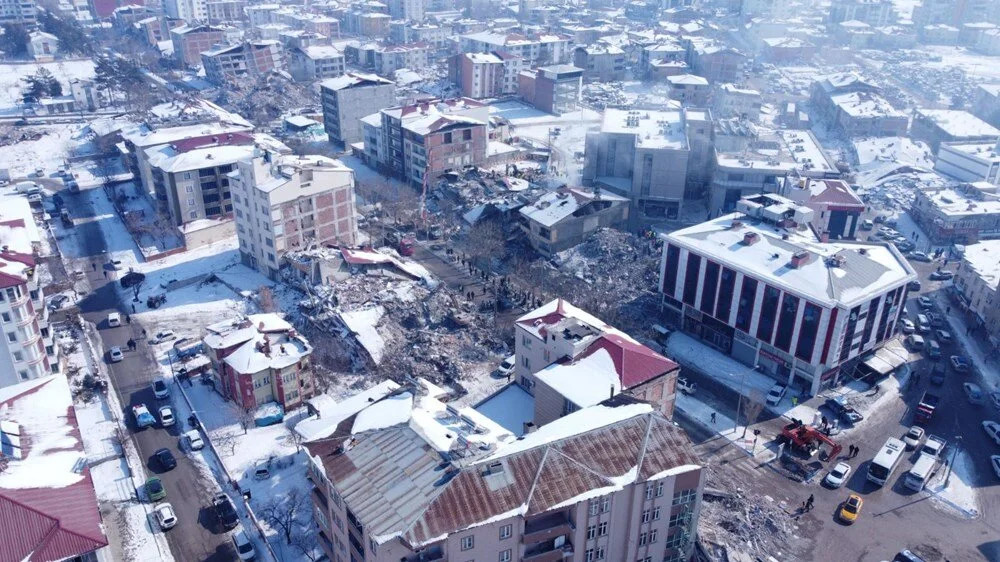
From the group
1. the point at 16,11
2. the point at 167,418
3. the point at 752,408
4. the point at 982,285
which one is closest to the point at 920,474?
the point at 752,408

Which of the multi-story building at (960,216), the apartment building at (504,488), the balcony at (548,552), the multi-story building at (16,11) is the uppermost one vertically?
the multi-story building at (16,11)

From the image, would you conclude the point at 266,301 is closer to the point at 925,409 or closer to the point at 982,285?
the point at 925,409

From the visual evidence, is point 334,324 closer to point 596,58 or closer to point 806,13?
point 596,58

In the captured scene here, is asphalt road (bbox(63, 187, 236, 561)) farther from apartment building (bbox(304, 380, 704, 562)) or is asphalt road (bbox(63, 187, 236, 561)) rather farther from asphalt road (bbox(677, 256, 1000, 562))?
asphalt road (bbox(677, 256, 1000, 562))

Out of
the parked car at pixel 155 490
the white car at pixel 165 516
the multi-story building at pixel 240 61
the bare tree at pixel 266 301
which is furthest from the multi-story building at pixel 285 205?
the multi-story building at pixel 240 61

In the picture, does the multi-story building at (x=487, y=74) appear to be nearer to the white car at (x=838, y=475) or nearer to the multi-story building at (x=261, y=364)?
the multi-story building at (x=261, y=364)

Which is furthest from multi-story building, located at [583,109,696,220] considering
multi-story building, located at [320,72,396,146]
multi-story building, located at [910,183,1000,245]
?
multi-story building, located at [320,72,396,146]

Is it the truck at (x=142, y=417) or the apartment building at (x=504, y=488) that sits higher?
the apartment building at (x=504, y=488)
